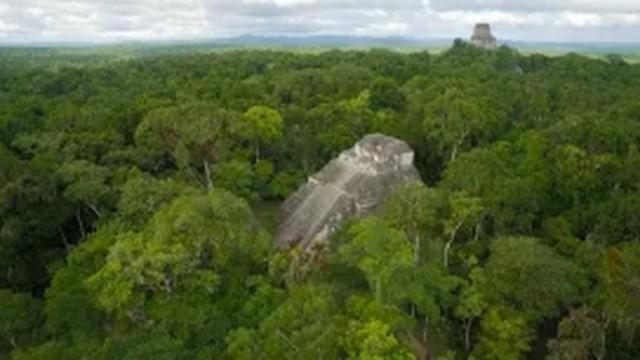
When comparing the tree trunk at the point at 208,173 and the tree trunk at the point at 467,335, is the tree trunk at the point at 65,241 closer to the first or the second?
the tree trunk at the point at 208,173

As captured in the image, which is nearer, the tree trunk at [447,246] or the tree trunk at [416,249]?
the tree trunk at [416,249]

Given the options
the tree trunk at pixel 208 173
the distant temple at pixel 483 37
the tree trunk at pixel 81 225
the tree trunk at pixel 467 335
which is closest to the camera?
the tree trunk at pixel 467 335

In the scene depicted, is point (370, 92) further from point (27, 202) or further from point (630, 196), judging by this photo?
point (27, 202)

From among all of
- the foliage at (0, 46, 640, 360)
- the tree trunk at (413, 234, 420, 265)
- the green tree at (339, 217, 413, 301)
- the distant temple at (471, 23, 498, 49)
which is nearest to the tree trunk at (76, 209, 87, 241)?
the foliage at (0, 46, 640, 360)

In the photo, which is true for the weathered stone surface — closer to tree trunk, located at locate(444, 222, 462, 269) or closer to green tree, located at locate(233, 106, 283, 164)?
green tree, located at locate(233, 106, 283, 164)

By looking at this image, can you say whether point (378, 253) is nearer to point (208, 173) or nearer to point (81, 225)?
point (208, 173)

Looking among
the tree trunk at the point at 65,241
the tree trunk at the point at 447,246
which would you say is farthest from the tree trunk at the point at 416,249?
the tree trunk at the point at 65,241
